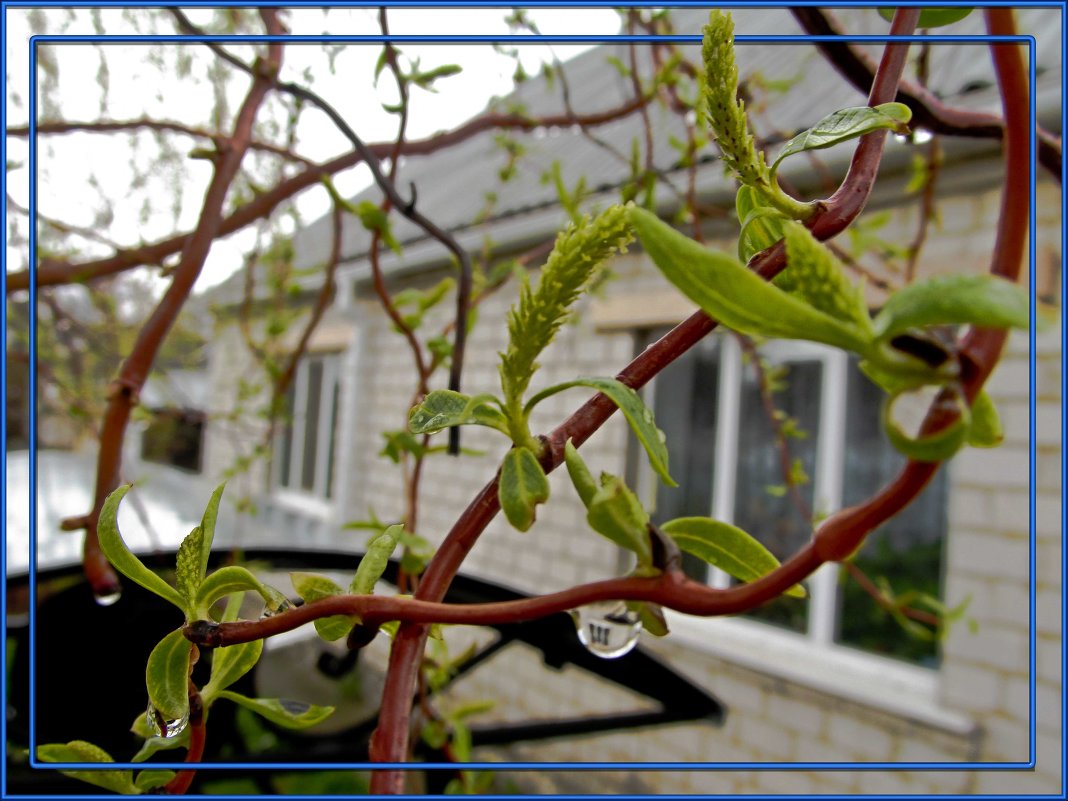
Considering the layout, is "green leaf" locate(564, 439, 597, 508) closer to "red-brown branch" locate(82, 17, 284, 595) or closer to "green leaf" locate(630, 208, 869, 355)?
"green leaf" locate(630, 208, 869, 355)

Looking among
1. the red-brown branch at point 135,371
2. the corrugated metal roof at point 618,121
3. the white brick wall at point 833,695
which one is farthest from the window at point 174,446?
the red-brown branch at point 135,371

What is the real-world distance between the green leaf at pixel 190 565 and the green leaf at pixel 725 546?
10 cm

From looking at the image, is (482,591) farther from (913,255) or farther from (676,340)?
(676,340)

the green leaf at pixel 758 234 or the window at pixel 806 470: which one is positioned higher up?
the green leaf at pixel 758 234

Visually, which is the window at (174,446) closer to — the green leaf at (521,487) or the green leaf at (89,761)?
the green leaf at (89,761)

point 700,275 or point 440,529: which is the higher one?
point 700,275

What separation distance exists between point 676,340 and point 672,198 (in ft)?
4.91

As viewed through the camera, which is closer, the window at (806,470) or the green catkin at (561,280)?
the green catkin at (561,280)

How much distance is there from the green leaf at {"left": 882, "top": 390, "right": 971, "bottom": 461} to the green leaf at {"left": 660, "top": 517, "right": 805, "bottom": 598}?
2.2 inches

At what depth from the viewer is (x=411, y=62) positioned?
0.50 meters

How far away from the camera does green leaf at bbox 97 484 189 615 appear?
0.15m

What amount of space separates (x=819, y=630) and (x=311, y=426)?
3.15m

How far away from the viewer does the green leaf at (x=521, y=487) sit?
0.44 feet

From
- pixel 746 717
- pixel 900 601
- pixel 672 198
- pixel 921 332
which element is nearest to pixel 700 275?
pixel 921 332
